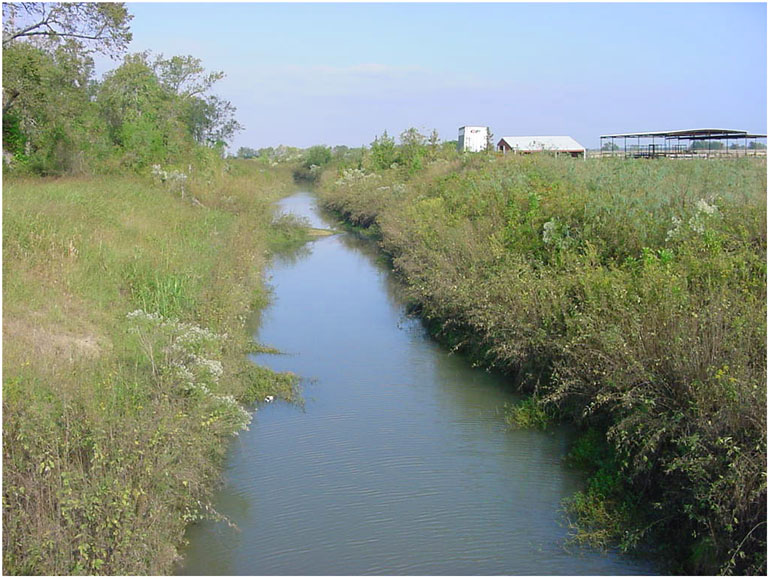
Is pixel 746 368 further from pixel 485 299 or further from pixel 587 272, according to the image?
pixel 485 299

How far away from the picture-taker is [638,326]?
800 centimetres

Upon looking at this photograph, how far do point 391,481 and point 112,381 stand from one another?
9.90 ft

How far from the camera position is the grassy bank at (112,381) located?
18.5 feet

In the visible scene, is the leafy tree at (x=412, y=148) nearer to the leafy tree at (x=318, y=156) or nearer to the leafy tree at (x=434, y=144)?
the leafy tree at (x=434, y=144)

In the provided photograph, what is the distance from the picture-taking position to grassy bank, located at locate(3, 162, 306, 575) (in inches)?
222

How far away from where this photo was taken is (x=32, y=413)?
253 inches

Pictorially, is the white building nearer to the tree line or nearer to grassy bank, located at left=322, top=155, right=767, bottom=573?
the tree line

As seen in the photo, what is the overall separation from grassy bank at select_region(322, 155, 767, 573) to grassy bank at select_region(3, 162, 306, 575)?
3447 mm

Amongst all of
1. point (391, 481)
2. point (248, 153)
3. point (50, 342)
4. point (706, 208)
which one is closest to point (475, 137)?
point (706, 208)

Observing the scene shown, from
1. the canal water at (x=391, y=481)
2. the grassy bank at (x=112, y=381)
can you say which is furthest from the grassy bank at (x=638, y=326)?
the grassy bank at (x=112, y=381)

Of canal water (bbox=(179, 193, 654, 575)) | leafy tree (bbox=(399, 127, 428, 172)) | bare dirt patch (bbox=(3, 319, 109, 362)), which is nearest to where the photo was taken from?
canal water (bbox=(179, 193, 654, 575))

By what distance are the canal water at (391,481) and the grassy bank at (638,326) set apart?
472 millimetres

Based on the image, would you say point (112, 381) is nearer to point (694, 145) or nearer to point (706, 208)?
point (706, 208)

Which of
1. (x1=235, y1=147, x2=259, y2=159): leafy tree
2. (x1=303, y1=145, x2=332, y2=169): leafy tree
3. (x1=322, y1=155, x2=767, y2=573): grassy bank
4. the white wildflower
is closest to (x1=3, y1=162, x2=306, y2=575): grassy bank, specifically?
(x1=322, y1=155, x2=767, y2=573): grassy bank
